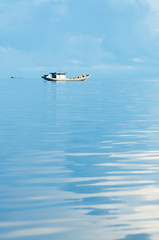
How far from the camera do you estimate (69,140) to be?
27.2 meters

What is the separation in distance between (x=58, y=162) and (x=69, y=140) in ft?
24.0

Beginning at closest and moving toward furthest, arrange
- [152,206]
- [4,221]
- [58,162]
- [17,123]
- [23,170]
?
[4,221]
[152,206]
[23,170]
[58,162]
[17,123]

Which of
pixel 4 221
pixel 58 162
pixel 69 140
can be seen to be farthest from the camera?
pixel 69 140

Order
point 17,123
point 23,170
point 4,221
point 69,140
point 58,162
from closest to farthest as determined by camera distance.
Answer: point 4,221 → point 23,170 → point 58,162 → point 69,140 → point 17,123

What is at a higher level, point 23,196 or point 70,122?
point 70,122

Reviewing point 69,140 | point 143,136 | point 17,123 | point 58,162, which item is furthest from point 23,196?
point 17,123

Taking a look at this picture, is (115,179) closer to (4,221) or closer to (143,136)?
(4,221)

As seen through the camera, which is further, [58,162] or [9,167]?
[58,162]

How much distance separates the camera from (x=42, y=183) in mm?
15641

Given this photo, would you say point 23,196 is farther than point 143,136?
No

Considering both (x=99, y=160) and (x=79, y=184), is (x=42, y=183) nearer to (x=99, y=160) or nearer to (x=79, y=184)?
(x=79, y=184)

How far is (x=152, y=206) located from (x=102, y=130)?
19.5 metres

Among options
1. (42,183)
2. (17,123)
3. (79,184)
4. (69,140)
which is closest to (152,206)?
(79,184)

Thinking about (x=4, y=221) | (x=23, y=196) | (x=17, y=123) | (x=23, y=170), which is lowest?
(x=4, y=221)
